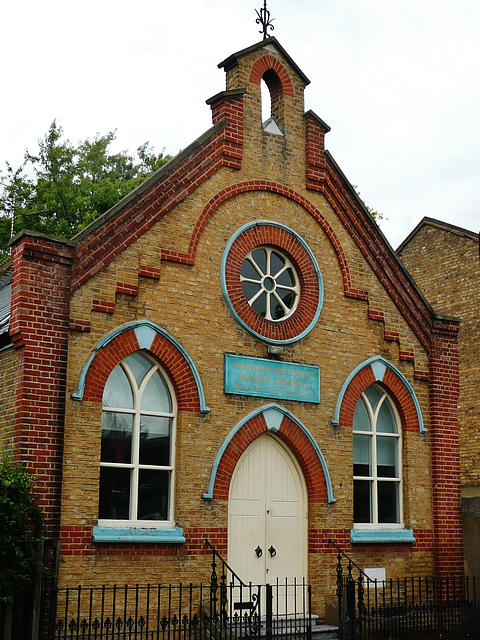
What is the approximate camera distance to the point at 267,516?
43.2ft

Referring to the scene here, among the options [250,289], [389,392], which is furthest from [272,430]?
[389,392]

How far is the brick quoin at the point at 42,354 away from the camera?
1094 cm

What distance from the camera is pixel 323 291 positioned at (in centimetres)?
1455

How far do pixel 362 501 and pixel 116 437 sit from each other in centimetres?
487

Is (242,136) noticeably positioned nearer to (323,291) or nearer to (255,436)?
(323,291)

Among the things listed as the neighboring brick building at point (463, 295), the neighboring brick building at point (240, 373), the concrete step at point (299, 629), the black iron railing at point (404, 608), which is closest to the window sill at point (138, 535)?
the neighboring brick building at point (240, 373)

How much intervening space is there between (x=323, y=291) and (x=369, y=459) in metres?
3.12

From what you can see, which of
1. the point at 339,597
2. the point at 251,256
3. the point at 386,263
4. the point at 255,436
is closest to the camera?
the point at 339,597

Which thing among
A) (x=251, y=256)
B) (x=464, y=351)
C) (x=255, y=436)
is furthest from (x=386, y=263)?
(x=464, y=351)

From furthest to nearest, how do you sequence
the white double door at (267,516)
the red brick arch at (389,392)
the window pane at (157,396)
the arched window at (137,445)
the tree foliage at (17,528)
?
the red brick arch at (389,392), the white double door at (267,516), the window pane at (157,396), the arched window at (137,445), the tree foliage at (17,528)

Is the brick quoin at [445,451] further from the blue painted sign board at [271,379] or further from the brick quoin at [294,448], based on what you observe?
the blue painted sign board at [271,379]

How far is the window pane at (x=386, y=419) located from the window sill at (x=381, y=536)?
1813 mm

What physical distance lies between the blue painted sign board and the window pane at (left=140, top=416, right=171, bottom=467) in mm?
1229

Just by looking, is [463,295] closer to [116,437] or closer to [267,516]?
[267,516]
